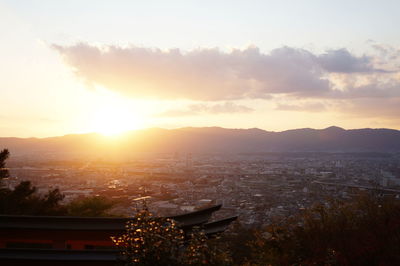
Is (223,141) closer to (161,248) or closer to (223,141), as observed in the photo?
(223,141)

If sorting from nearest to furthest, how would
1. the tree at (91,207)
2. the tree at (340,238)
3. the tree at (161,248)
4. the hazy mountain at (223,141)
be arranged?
the tree at (161,248)
the tree at (340,238)
the tree at (91,207)
the hazy mountain at (223,141)

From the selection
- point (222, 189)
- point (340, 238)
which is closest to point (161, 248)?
point (340, 238)

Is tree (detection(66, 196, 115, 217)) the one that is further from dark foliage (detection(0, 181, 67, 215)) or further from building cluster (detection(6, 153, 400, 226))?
building cluster (detection(6, 153, 400, 226))

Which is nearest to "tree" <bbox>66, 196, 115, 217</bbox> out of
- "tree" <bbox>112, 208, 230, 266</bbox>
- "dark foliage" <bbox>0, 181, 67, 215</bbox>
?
"dark foliage" <bbox>0, 181, 67, 215</bbox>

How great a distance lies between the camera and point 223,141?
172 metres

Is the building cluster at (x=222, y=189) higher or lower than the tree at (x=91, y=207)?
lower

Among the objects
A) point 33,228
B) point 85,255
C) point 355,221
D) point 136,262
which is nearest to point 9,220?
point 33,228

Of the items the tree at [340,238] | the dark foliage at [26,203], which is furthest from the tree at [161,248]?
the dark foliage at [26,203]

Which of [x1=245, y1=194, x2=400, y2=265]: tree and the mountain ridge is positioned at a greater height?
the mountain ridge

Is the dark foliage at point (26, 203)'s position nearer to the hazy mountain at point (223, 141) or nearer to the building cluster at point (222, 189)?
the building cluster at point (222, 189)

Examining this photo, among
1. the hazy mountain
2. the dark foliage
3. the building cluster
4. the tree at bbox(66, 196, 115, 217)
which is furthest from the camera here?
the hazy mountain

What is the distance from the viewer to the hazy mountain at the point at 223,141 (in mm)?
153500

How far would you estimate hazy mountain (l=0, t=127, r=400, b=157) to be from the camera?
154 meters

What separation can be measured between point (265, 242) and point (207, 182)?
5044 cm
